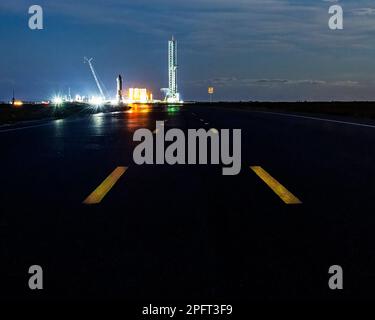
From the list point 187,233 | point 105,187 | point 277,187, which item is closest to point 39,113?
point 105,187

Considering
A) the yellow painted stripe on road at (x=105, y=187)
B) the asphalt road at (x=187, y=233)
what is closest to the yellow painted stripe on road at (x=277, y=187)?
the asphalt road at (x=187, y=233)

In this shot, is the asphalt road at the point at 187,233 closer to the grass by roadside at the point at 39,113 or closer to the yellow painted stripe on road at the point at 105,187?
the yellow painted stripe on road at the point at 105,187

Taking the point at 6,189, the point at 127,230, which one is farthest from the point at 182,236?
the point at 6,189

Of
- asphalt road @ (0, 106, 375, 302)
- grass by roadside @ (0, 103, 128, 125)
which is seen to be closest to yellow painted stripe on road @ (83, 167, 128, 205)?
asphalt road @ (0, 106, 375, 302)

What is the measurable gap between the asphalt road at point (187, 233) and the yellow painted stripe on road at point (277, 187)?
0.34 ft

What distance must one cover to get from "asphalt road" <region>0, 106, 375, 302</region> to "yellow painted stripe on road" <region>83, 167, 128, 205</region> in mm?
126

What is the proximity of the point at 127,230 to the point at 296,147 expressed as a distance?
9.67 metres

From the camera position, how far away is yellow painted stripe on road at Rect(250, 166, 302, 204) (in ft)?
25.7

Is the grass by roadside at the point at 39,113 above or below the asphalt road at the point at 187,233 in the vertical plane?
above

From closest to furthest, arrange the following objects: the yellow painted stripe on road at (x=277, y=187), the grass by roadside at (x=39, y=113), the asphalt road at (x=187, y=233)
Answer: the asphalt road at (x=187, y=233) → the yellow painted stripe on road at (x=277, y=187) → the grass by roadside at (x=39, y=113)

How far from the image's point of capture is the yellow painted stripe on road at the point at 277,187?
7826mm

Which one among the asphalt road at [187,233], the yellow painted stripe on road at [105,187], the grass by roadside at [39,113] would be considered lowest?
the asphalt road at [187,233]

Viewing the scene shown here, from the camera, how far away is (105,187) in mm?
8883
